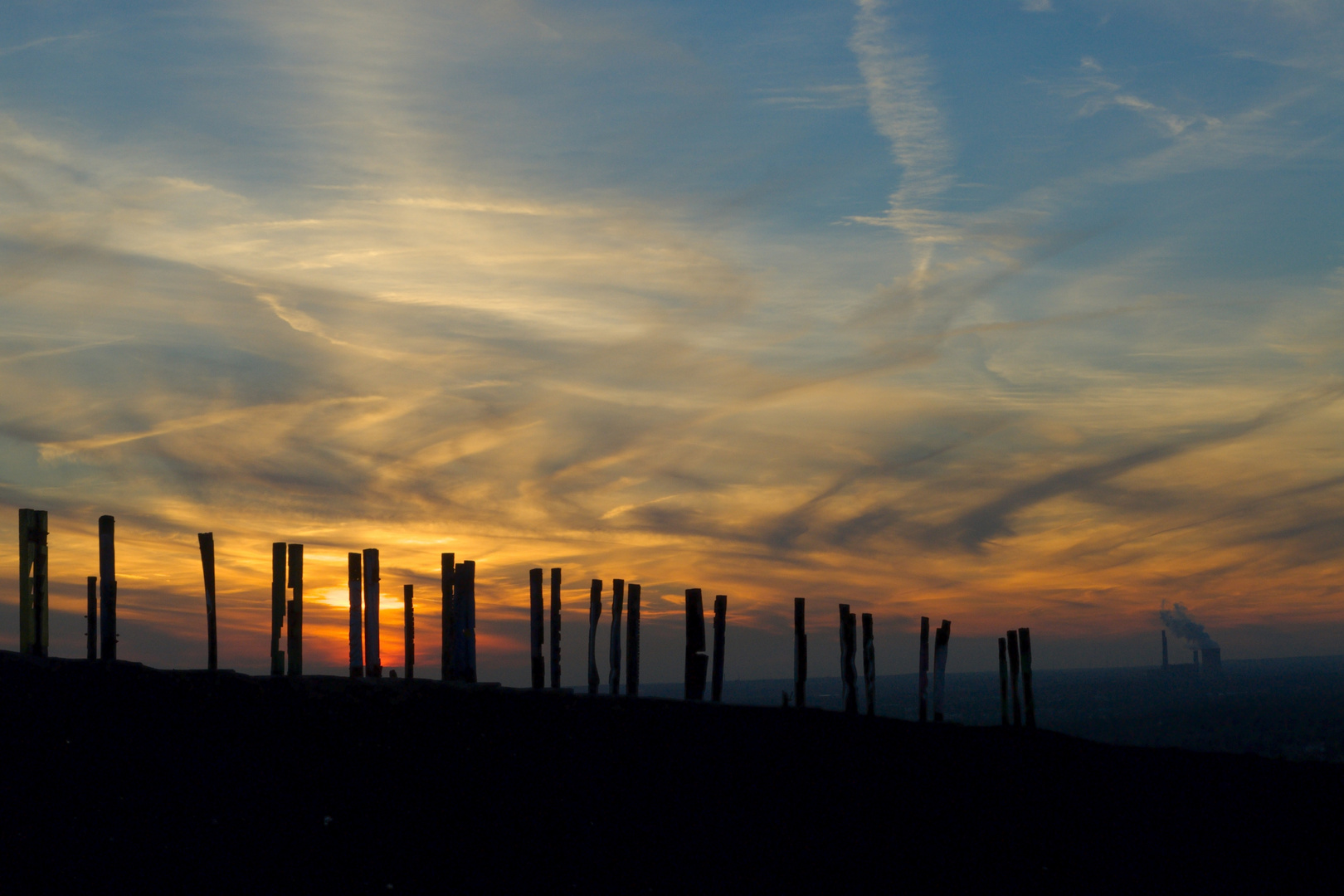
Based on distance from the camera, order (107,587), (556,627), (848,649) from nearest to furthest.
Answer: (107,587) < (556,627) < (848,649)

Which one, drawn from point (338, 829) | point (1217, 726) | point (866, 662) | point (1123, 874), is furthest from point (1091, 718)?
point (338, 829)

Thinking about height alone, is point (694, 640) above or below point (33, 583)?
below

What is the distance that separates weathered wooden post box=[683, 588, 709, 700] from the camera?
24609 mm

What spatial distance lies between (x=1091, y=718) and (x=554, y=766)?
9574 centimetres

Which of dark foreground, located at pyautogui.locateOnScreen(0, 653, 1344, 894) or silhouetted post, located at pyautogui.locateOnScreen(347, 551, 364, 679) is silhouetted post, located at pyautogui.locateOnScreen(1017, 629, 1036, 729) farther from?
silhouetted post, located at pyautogui.locateOnScreen(347, 551, 364, 679)

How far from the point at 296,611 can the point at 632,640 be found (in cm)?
743

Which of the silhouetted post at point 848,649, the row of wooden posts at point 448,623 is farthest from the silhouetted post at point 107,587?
the silhouetted post at point 848,649

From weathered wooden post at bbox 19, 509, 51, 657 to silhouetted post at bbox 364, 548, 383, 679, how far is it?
528cm

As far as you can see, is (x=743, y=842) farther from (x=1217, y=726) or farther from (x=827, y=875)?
(x=1217, y=726)

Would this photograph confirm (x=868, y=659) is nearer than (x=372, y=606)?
No

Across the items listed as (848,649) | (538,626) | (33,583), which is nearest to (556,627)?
(538,626)

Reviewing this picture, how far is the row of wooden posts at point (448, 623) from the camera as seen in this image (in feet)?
62.7

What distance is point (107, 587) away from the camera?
62.4ft

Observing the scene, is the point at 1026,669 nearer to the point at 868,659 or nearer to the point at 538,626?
the point at 868,659
